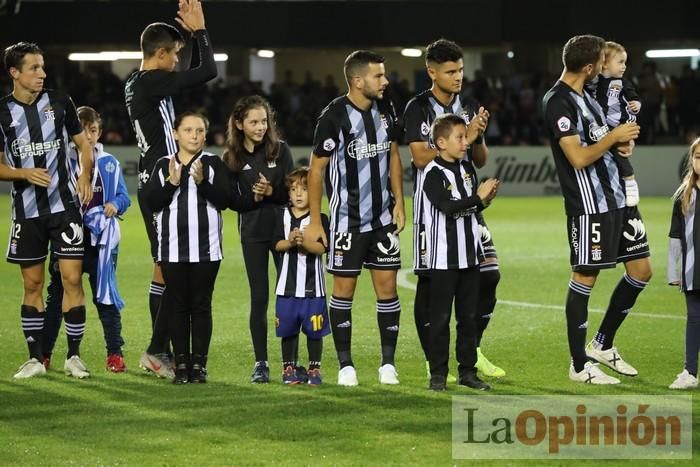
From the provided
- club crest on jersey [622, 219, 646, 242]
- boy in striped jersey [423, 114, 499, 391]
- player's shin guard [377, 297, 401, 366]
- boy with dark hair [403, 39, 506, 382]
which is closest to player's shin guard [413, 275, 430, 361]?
boy with dark hair [403, 39, 506, 382]

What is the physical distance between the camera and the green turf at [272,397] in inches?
248

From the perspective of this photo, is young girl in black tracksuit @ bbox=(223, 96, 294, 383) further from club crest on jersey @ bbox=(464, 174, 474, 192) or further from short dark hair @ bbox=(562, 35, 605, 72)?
short dark hair @ bbox=(562, 35, 605, 72)

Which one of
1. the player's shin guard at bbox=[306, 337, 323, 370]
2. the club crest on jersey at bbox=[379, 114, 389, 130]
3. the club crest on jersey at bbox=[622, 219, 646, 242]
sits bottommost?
the player's shin guard at bbox=[306, 337, 323, 370]

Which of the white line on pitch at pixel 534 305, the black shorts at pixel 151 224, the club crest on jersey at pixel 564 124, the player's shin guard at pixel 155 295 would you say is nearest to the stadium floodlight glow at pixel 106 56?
the white line on pitch at pixel 534 305

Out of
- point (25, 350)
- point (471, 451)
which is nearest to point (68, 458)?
point (471, 451)

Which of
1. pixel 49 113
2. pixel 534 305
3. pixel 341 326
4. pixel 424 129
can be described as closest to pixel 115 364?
pixel 341 326

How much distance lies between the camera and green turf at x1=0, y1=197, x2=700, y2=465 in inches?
248

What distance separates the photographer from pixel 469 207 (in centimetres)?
777

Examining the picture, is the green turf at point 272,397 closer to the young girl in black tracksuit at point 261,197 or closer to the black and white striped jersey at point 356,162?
the young girl in black tracksuit at point 261,197

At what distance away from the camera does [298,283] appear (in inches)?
326

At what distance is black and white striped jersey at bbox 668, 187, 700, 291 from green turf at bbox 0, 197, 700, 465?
0.65m

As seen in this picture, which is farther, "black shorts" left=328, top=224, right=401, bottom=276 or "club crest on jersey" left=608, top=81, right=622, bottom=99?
"club crest on jersey" left=608, top=81, right=622, bottom=99

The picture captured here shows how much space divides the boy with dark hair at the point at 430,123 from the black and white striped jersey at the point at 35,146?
7.36ft

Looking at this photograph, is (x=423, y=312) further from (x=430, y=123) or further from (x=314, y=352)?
(x=430, y=123)
